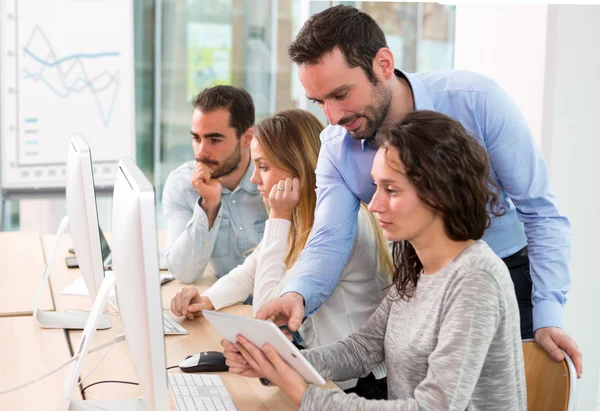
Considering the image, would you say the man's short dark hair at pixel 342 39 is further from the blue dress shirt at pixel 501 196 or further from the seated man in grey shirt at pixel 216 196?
the seated man in grey shirt at pixel 216 196

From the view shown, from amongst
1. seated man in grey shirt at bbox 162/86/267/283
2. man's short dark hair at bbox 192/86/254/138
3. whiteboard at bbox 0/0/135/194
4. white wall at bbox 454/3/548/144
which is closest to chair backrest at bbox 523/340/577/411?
white wall at bbox 454/3/548/144

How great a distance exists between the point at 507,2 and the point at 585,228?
0.80m

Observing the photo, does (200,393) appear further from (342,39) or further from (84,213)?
(342,39)

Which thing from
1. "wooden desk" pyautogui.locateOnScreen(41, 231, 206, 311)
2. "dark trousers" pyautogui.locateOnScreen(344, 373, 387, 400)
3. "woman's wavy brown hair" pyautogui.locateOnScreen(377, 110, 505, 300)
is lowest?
"dark trousers" pyautogui.locateOnScreen(344, 373, 387, 400)

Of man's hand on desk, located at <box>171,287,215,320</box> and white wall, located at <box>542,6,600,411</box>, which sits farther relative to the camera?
white wall, located at <box>542,6,600,411</box>

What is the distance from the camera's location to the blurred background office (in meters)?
2.32

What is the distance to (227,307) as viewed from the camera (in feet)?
7.07

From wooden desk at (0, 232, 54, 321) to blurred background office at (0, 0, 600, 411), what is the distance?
1121 mm

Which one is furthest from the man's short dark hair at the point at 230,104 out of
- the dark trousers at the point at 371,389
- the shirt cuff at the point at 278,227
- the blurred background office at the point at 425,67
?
the dark trousers at the point at 371,389

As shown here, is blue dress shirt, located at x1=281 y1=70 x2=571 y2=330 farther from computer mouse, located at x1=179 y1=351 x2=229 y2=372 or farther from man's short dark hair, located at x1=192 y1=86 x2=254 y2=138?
man's short dark hair, located at x1=192 y1=86 x2=254 y2=138

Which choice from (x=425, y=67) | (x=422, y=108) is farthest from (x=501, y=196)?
(x=425, y=67)

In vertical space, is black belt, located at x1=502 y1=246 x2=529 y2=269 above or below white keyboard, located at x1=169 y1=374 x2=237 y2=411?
above

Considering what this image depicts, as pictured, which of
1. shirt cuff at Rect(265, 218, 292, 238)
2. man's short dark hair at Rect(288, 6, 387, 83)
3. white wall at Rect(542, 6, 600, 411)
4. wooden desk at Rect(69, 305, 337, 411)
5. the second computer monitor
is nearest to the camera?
the second computer monitor

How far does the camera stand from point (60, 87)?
3.89 m
